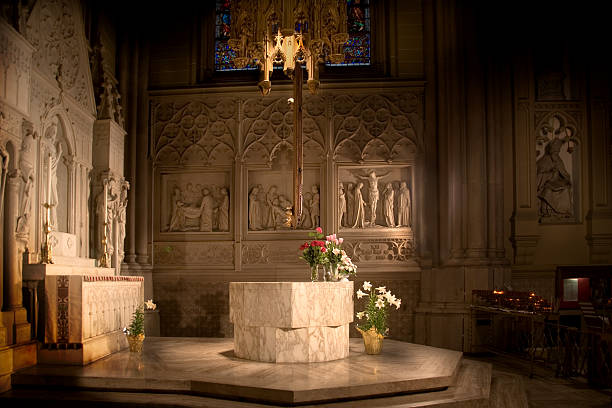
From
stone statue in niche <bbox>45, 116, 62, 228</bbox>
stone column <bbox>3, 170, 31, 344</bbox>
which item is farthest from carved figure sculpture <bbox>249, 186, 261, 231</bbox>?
stone column <bbox>3, 170, 31, 344</bbox>

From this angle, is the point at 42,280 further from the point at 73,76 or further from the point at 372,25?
the point at 372,25

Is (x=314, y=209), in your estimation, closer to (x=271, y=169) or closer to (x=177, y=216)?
(x=271, y=169)

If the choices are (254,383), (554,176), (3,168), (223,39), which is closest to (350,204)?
(554,176)

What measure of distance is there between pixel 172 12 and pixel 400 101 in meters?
5.08

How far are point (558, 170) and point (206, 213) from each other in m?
6.91

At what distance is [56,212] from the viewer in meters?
9.31

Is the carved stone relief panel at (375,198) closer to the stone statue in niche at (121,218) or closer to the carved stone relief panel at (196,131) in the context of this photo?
the carved stone relief panel at (196,131)

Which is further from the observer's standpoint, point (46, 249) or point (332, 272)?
point (332, 272)

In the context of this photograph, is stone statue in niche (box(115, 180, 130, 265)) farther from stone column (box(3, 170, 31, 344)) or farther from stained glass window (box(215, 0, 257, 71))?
stained glass window (box(215, 0, 257, 71))

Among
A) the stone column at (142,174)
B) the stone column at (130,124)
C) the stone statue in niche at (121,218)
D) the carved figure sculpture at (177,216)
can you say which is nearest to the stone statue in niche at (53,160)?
the stone statue in niche at (121,218)

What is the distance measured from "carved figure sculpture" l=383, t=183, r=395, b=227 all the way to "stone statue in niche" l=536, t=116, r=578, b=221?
2.84 meters

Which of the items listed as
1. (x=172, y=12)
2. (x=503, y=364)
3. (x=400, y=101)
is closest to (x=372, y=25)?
(x=400, y=101)

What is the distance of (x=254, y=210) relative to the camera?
12.6 metres

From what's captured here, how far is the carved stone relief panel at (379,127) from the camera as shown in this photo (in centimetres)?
1250
